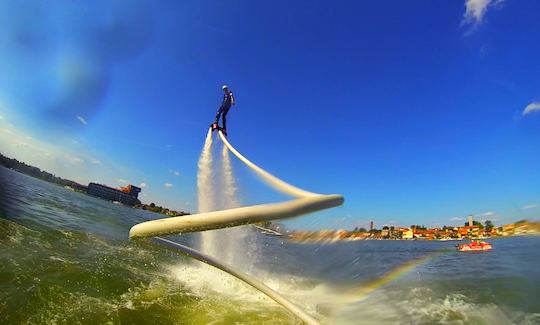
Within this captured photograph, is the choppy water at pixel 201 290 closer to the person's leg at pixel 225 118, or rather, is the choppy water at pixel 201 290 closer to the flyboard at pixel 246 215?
the flyboard at pixel 246 215

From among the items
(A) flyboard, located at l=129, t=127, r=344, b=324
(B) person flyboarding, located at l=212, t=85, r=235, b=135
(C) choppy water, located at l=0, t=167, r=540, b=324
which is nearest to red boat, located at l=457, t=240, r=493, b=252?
(C) choppy water, located at l=0, t=167, r=540, b=324

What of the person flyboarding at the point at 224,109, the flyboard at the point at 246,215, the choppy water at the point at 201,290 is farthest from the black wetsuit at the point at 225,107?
the flyboard at the point at 246,215

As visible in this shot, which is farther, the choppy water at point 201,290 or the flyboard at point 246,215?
the choppy water at point 201,290

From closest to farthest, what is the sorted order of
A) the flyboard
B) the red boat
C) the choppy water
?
the flyboard → the choppy water → the red boat

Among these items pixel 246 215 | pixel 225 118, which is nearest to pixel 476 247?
pixel 225 118

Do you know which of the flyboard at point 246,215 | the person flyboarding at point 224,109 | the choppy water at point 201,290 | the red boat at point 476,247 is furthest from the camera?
the red boat at point 476,247

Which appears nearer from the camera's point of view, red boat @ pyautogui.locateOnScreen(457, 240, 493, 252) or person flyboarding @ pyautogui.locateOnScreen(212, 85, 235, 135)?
person flyboarding @ pyautogui.locateOnScreen(212, 85, 235, 135)

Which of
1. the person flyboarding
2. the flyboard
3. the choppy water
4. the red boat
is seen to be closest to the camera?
the flyboard

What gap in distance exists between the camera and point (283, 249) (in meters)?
17.2

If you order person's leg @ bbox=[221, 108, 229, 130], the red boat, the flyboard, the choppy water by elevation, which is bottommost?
the choppy water

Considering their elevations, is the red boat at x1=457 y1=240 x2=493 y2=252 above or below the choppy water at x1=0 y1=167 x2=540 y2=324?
above

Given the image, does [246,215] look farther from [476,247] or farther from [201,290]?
[476,247]

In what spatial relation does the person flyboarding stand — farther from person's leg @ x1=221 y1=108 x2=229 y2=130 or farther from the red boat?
the red boat

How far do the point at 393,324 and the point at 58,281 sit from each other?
12451 mm
